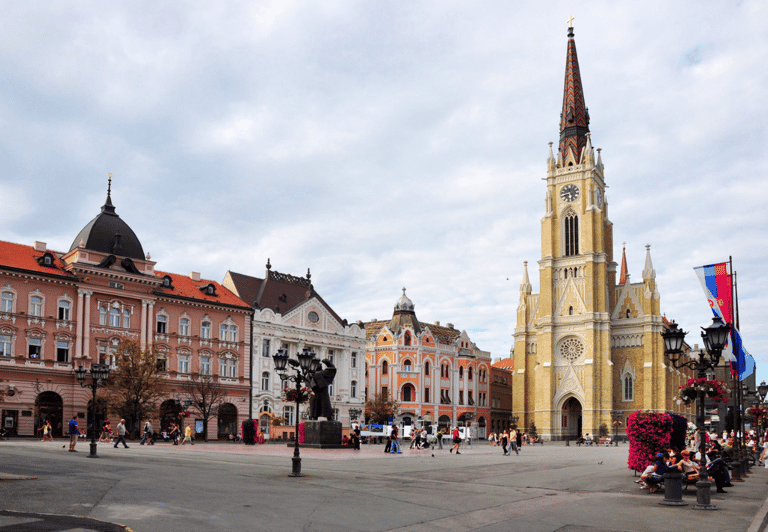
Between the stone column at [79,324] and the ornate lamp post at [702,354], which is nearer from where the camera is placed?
the ornate lamp post at [702,354]

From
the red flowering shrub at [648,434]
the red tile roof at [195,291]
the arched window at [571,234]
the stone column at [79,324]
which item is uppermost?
the arched window at [571,234]

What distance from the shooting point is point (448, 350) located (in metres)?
93.9

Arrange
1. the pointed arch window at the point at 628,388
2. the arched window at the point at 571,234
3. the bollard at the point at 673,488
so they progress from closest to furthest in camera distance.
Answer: the bollard at the point at 673,488 → the pointed arch window at the point at 628,388 → the arched window at the point at 571,234

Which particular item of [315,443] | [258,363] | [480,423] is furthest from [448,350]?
[315,443]

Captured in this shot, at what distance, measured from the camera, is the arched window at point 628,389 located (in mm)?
88100

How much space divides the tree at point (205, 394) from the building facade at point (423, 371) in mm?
31351

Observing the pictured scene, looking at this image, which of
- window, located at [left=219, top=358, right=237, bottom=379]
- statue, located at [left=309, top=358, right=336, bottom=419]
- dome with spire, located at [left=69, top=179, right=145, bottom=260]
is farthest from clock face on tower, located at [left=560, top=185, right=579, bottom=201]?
statue, located at [left=309, top=358, right=336, bottom=419]

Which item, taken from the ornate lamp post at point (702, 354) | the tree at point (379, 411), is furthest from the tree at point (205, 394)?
the ornate lamp post at point (702, 354)

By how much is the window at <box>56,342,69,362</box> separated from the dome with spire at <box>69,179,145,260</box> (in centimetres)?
721

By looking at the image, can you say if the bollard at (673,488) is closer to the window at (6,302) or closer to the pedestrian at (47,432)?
the pedestrian at (47,432)

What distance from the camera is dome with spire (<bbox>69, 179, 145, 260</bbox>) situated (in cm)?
5603

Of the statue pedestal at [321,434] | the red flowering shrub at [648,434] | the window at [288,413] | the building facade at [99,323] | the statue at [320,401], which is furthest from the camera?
the window at [288,413]

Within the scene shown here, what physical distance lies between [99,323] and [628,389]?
200ft

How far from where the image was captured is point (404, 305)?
93.5 m
